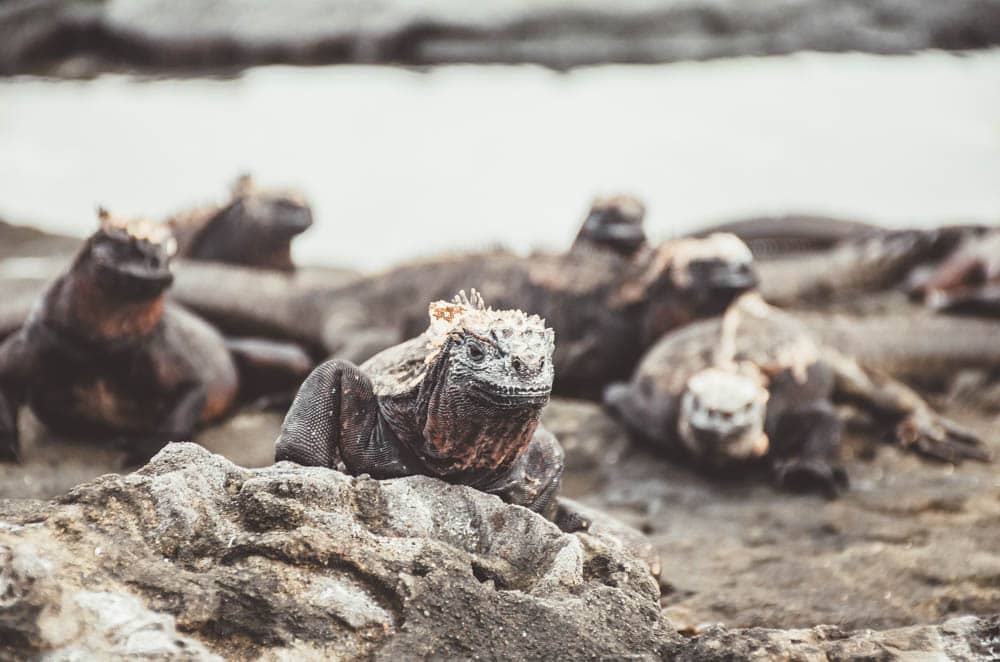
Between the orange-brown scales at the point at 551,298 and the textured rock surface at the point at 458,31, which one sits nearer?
the orange-brown scales at the point at 551,298

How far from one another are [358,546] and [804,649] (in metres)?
1.03

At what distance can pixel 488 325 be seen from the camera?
288 cm

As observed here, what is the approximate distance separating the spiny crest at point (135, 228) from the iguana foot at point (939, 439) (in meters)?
3.96

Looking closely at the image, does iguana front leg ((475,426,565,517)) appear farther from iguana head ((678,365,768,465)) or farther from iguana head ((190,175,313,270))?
iguana head ((190,175,313,270))

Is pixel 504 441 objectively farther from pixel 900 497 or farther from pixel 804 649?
pixel 900 497

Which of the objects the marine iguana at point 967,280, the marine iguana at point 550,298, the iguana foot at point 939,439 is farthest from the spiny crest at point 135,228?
the marine iguana at point 967,280

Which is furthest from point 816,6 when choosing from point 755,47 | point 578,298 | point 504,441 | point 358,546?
point 358,546

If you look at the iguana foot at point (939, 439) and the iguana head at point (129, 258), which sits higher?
the iguana head at point (129, 258)

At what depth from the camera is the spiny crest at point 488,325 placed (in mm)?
2850

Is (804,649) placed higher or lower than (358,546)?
lower

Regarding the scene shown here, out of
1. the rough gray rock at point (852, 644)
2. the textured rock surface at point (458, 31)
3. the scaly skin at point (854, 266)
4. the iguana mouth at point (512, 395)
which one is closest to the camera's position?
→ the rough gray rock at point (852, 644)

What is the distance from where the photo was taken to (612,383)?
691 centimetres

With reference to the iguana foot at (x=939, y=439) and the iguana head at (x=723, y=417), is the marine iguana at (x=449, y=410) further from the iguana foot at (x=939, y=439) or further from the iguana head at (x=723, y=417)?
the iguana foot at (x=939, y=439)

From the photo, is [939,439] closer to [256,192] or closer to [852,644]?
[852,644]
